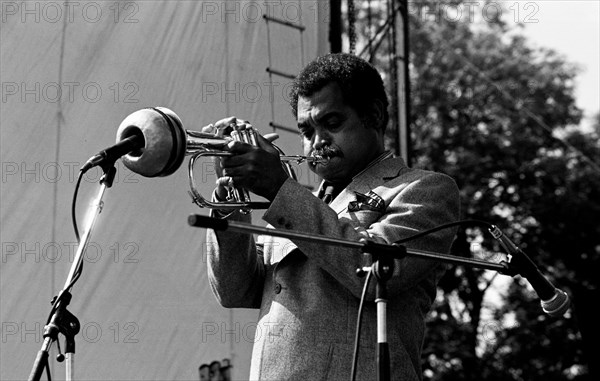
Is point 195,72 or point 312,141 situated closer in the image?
point 312,141

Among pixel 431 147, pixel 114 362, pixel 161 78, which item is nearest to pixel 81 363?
pixel 114 362

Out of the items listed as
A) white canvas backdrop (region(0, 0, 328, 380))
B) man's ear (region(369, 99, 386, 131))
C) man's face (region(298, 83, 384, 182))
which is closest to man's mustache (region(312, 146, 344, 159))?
man's face (region(298, 83, 384, 182))

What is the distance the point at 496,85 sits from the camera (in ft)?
56.0

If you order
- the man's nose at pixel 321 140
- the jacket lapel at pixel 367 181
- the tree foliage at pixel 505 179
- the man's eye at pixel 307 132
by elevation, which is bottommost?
the jacket lapel at pixel 367 181

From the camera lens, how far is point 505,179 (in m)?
16.6

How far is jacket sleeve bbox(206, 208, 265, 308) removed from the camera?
3.68 m

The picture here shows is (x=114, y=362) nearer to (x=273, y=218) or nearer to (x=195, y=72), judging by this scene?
(x=195, y=72)

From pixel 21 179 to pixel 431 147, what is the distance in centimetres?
1292

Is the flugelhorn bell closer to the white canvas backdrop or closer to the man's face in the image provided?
the man's face

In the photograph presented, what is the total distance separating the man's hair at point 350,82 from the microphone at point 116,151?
87 centimetres

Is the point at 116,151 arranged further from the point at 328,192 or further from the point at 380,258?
the point at 328,192

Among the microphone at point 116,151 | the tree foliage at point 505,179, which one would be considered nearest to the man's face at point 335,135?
the microphone at point 116,151

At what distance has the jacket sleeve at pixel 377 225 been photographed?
3375 millimetres

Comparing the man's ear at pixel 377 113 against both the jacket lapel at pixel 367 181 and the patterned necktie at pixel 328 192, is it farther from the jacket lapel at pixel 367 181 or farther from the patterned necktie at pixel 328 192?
the patterned necktie at pixel 328 192
